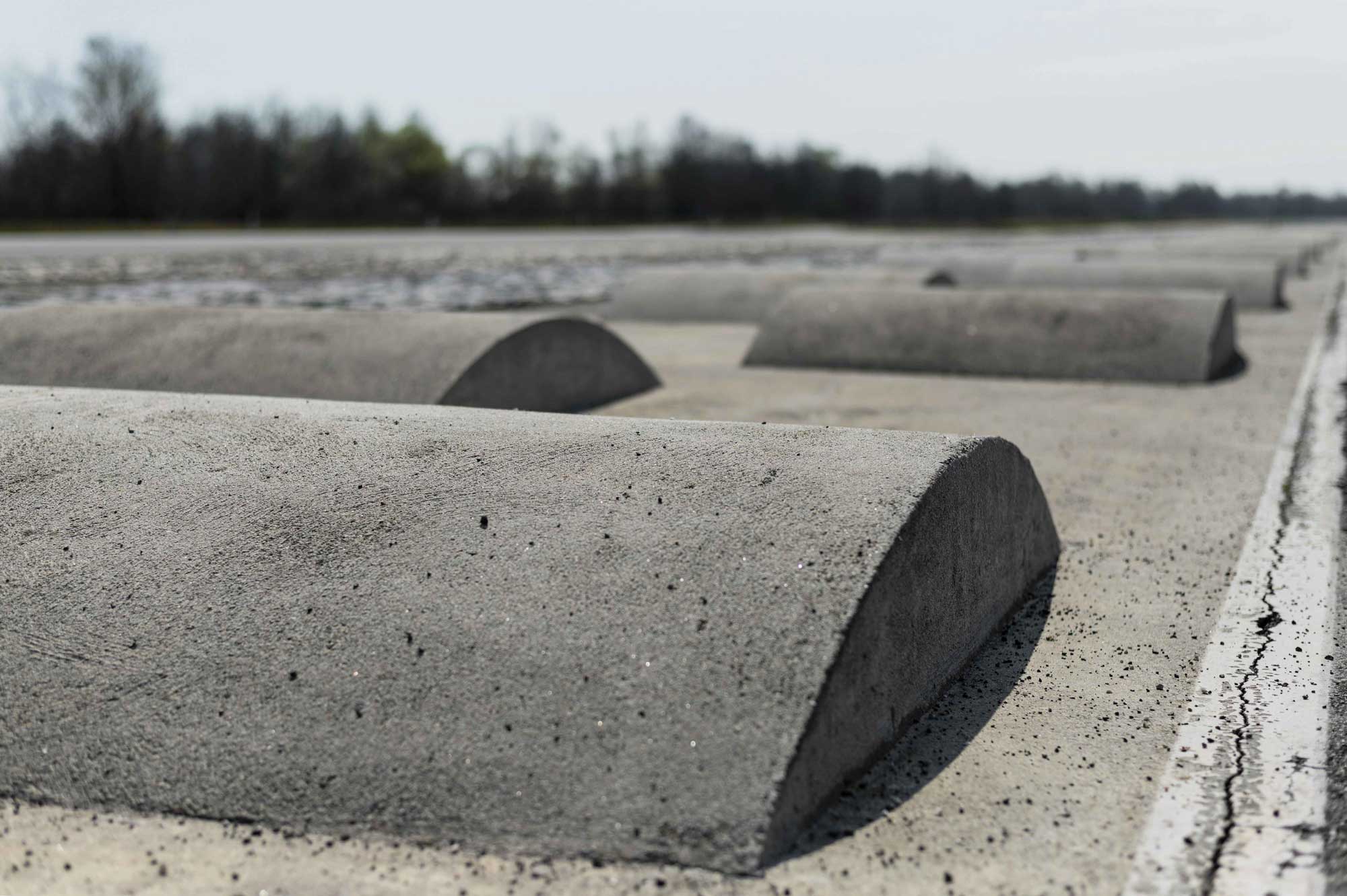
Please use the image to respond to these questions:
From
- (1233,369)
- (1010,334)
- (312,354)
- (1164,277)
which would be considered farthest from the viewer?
(1164,277)

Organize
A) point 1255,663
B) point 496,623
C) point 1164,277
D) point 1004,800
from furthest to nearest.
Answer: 1. point 1164,277
2. point 1255,663
3. point 496,623
4. point 1004,800

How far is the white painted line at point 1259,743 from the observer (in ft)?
11.3

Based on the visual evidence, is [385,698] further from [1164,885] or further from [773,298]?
[773,298]

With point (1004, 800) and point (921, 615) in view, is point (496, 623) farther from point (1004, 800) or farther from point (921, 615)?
point (1004, 800)

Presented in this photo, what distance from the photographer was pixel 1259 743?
14.0ft

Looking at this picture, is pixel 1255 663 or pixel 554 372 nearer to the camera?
pixel 1255 663

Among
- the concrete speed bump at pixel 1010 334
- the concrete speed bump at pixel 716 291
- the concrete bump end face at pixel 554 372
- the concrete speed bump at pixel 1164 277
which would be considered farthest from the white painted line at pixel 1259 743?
the concrete speed bump at pixel 1164 277

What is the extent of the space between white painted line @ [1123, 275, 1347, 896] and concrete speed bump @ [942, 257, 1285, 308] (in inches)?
713

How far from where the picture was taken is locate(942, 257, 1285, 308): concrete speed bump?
24484 millimetres

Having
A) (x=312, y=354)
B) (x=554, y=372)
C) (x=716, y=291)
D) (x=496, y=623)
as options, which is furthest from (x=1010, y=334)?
(x=496, y=623)

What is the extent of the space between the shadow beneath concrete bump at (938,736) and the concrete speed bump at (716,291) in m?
16.5

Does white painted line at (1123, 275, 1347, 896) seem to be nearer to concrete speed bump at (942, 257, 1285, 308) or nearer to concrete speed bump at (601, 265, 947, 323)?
concrete speed bump at (601, 265, 947, 323)

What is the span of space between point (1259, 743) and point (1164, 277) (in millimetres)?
21751

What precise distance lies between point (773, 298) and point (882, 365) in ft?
24.4
